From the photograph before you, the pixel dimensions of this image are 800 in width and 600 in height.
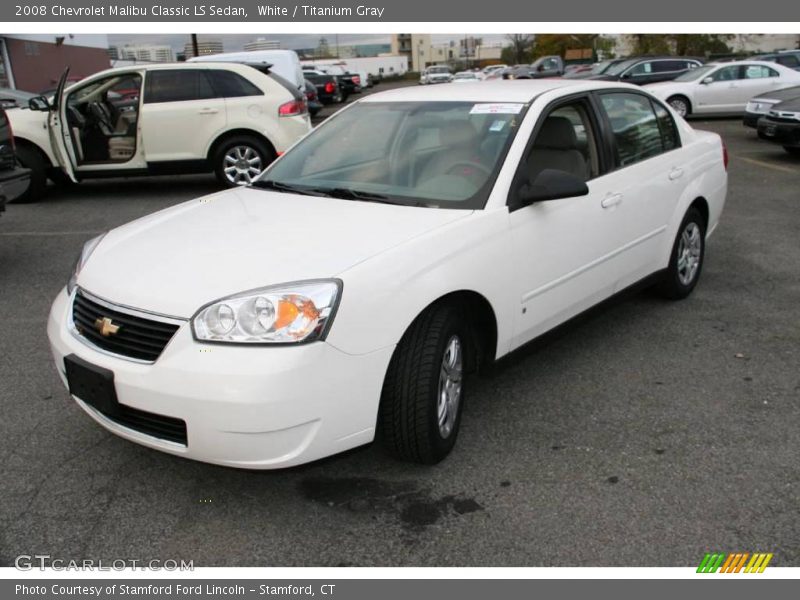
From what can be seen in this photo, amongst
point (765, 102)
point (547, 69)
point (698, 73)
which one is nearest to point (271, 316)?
point (765, 102)

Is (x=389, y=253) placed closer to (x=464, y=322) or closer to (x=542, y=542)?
(x=464, y=322)

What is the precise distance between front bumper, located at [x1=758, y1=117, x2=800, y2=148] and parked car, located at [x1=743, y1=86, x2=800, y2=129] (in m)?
0.76

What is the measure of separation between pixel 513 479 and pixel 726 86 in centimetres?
1741

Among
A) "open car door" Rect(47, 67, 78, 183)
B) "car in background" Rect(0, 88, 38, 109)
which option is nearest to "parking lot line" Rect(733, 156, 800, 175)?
"open car door" Rect(47, 67, 78, 183)

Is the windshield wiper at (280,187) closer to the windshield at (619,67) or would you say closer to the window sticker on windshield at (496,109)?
the window sticker on windshield at (496,109)

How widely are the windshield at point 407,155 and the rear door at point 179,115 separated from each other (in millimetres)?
5753

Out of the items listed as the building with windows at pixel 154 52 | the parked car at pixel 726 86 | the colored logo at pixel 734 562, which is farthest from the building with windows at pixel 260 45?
the colored logo at pixel 734 562

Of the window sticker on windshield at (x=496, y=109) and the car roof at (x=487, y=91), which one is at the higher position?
the car roof at (x=487, y=91)

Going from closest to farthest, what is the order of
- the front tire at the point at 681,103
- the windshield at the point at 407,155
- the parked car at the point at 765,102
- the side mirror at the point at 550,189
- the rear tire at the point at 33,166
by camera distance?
1. the side mirror at the point at 550,189
2. the windshield at the point at 407,155
3. the rear tire at the point at 33,166
4. the parked car at the point at 765,102
5. the front tire at the point at 681,103

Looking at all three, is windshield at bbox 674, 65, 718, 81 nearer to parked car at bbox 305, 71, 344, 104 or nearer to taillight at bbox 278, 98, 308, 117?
taillight at bbox 278, 98, 308, 117

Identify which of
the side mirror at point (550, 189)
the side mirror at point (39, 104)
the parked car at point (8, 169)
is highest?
the side mirror at point (550, 189)

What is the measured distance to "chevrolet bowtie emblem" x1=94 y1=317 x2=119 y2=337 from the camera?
2.90 metres

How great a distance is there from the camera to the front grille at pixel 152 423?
276cm

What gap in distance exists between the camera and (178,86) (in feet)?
32.3
